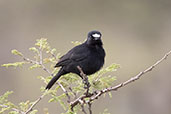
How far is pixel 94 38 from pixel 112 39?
1052 cm

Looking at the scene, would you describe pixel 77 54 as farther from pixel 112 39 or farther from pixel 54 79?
pixel 112 39

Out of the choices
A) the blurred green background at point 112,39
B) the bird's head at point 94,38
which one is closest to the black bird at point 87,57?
the bird's head at point 94,38

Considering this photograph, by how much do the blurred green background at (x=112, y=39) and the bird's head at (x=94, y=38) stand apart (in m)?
6.13

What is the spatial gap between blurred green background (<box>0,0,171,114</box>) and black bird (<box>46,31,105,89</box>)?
6.15 m

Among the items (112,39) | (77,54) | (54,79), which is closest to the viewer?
(54,79)

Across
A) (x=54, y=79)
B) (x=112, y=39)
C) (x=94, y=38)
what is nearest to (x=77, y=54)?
(x=94, y=38)

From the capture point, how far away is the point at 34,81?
46.6 feet

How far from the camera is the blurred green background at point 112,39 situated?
543 inches

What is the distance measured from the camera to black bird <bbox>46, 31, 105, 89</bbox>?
5219 millimetres

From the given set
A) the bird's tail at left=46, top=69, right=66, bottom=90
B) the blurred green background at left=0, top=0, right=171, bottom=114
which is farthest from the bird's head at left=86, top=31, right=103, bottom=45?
the blurred green background at left=0, top=0, right=171, bottom=114

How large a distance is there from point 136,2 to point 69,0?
267 centimetres

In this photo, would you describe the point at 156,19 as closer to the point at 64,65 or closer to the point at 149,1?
the point at 149,1

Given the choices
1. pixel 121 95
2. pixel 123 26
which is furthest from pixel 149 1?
pixel 121 95

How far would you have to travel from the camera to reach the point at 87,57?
17.8 ft
